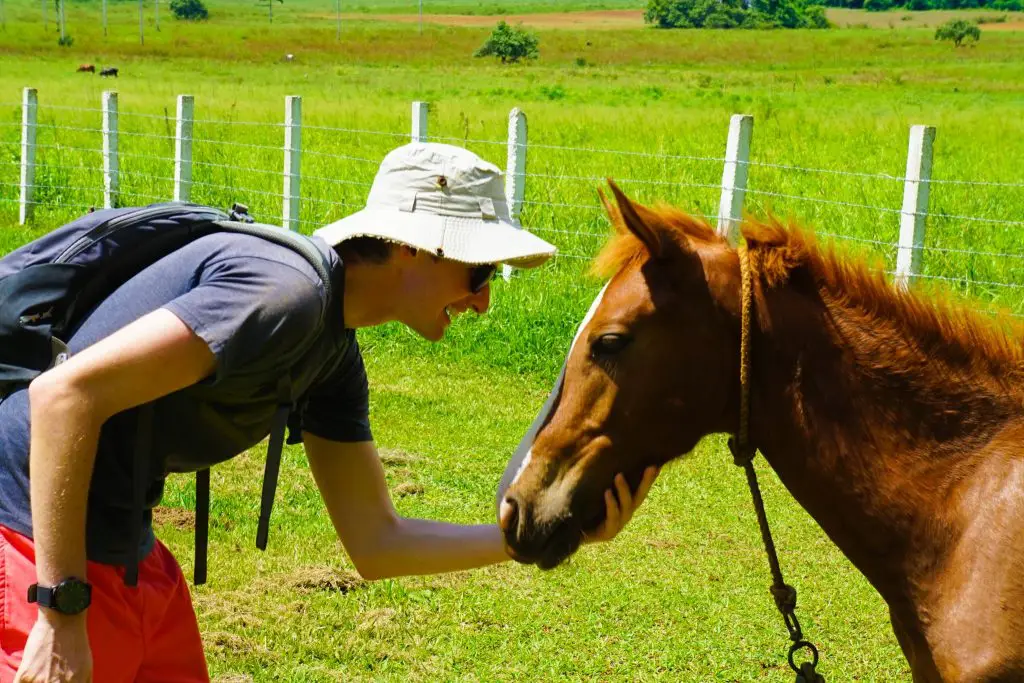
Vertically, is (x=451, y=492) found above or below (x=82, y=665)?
below

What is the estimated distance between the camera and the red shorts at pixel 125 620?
223 centimetres

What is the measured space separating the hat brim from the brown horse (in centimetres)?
24

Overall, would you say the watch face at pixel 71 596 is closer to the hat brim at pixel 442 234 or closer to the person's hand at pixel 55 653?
the person's hand at pixel 55 653

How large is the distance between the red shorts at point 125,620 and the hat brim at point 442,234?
2.69ft

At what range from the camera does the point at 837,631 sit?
14.6 ft

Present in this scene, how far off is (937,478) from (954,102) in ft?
108

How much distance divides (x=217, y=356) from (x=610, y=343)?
84 centimetres

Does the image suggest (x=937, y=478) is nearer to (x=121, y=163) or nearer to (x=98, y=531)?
(x=98, y=531)

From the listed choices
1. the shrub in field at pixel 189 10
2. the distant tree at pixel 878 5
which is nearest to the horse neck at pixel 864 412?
the shrub in field at pixel 189 10

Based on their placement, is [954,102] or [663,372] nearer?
[663,372]

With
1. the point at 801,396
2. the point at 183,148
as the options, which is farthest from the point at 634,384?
the point at 183,148

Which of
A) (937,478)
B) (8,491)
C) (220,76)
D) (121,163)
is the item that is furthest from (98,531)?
(220,76)

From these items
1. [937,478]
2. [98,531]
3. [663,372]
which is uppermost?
[663,372]

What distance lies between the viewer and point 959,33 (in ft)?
234
